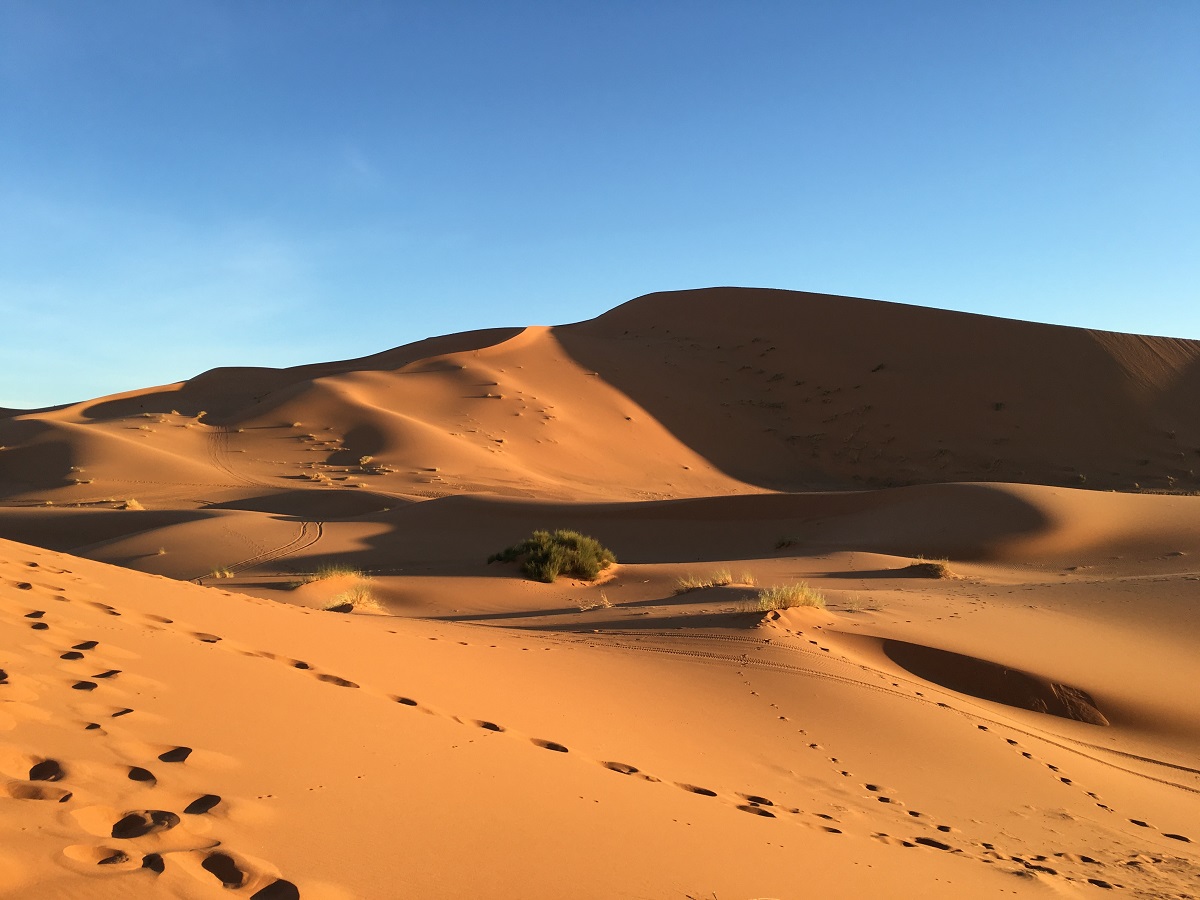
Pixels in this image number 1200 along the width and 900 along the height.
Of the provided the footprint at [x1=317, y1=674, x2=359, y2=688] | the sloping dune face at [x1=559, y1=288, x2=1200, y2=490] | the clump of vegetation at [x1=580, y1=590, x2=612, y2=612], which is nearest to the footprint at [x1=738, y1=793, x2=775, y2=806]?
the footprint at [x1=317, y1=674, x2=359, y2=688]

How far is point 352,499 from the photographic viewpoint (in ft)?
80.7

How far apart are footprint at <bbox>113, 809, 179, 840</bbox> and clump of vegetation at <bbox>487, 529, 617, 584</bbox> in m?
Answer: 12.8

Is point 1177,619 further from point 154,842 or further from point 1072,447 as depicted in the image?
point 1072,447

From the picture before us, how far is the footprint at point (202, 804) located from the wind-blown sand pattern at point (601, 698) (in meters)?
0.01

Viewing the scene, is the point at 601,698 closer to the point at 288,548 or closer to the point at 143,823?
the point at 143,823

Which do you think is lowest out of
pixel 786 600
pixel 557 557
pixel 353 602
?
pixel 353 602

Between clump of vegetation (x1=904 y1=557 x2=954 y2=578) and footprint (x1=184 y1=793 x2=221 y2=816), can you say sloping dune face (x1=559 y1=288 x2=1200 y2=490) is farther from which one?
footprint (x1=184 y1=793 x2=221 y2=816)

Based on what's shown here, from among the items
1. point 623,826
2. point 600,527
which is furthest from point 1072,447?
point 623,826

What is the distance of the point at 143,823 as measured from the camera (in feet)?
9.54

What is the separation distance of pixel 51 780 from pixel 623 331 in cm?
5546

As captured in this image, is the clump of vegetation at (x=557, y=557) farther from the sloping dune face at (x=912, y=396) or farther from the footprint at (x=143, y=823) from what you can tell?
the sloping dune face at (x=912, y=396)

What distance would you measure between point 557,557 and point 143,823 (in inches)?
511

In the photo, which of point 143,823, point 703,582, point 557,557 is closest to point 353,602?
point 557,557

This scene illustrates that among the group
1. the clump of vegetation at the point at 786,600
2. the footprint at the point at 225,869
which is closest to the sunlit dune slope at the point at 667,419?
the clump of vegetation at the point at 786,600
